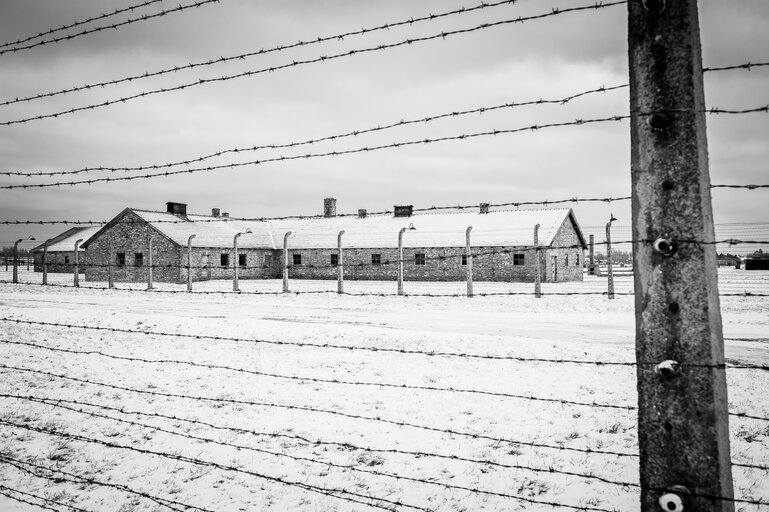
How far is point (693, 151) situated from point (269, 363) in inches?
266

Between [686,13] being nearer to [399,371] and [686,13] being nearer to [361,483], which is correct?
[361,483]

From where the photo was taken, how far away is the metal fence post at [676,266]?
193 centimetres

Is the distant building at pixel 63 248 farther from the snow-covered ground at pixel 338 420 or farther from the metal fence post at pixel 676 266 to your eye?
the metal fence post at pixel 676 266

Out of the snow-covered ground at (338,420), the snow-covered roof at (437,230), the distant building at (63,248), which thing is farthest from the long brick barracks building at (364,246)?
the snow-covered ground at (338,420)

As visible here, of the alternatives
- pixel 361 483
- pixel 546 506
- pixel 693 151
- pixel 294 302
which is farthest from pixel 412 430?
pixel 294 302

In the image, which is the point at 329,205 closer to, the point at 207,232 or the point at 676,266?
the point at 207,232

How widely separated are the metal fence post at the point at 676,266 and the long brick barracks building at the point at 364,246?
25938 millimetres

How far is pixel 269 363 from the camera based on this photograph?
7660 millimetres

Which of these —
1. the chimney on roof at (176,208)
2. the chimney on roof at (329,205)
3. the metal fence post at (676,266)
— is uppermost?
the chimney on roof at (329,205)

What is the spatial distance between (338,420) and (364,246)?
94.7 feet

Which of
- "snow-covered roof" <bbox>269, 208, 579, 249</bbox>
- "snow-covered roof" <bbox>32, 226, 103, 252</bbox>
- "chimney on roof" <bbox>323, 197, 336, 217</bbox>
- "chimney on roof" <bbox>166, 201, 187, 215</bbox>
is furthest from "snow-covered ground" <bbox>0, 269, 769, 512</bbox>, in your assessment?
"snow-covered roof" <bbox>32, 226, 103, 252</bbox>

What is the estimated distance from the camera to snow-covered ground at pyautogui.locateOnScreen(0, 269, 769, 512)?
12.9ft

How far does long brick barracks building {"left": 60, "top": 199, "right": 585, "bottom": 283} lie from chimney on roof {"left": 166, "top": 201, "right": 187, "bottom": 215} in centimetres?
8

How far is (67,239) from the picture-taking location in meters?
49.1
